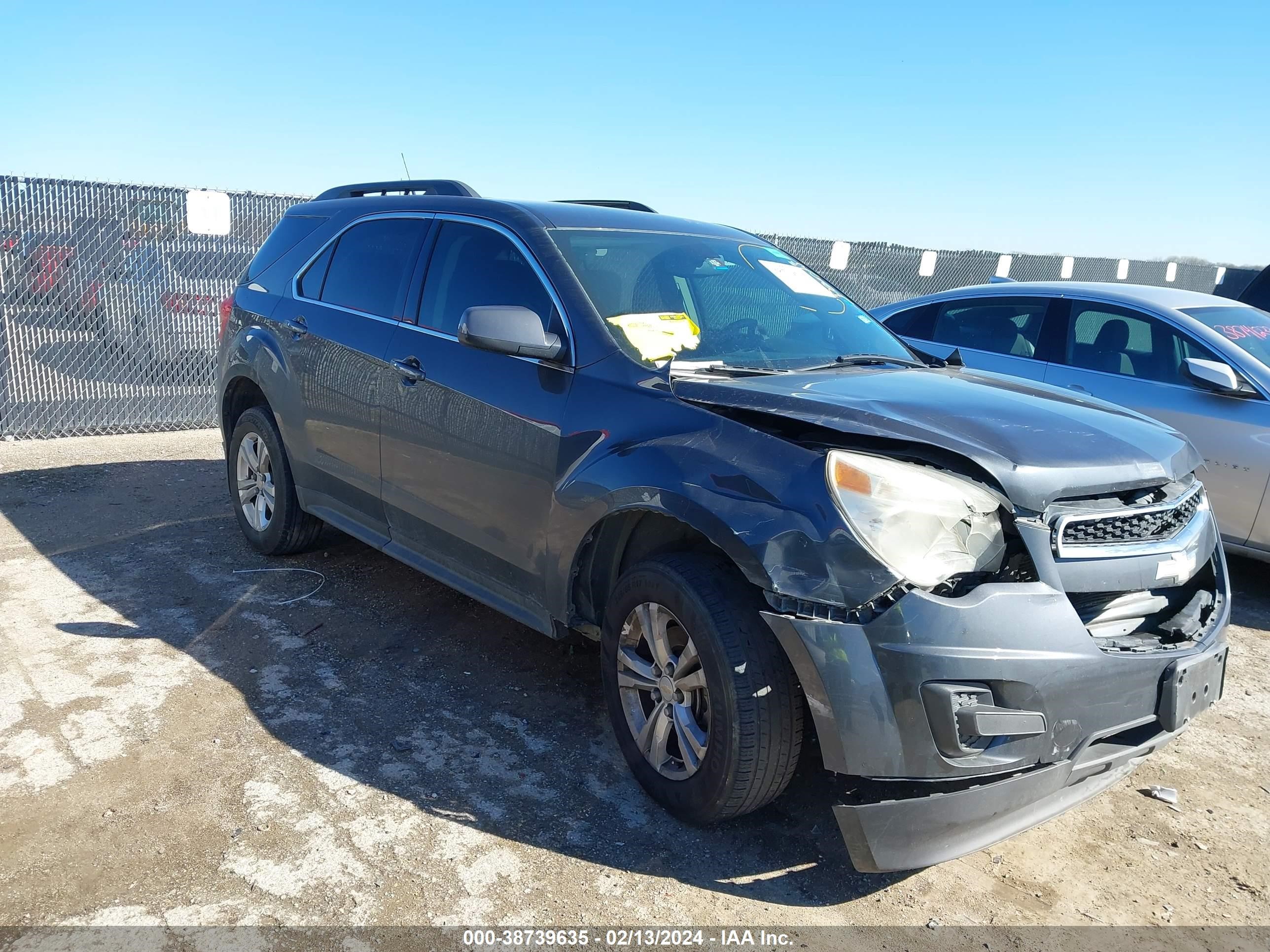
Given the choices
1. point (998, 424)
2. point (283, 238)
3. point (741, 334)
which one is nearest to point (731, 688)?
point (998, 424)

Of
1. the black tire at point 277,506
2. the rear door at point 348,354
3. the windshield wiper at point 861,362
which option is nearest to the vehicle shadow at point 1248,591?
the windshield wiper at point 861,362

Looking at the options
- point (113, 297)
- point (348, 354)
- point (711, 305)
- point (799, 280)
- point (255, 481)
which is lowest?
point (255, 481)

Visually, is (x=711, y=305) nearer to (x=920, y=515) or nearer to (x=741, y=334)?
(x=741, y=334)

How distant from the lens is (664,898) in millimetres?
2762

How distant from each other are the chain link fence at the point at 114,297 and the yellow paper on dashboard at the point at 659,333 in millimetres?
5733

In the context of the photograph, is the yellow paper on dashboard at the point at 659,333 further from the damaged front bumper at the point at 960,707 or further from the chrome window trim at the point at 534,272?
the damaged front bumper at the point at 960,707

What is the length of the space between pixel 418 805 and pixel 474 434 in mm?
1350

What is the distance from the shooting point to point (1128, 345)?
6059 mm

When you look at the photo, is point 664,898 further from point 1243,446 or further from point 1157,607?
point 1243,446

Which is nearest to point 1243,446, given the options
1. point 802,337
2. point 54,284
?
point 802,337

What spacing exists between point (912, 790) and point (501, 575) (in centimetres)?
171

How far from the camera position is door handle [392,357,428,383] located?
→ 404 cm

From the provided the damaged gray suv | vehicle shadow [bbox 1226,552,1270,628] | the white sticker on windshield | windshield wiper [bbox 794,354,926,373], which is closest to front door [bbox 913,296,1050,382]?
vehicle shadow [bbox 1226,552,1270,628]

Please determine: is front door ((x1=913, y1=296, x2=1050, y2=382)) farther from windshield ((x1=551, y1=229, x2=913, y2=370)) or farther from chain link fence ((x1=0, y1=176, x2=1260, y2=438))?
windshield ((x1=551, y1=229, x2=913, y2=370))
